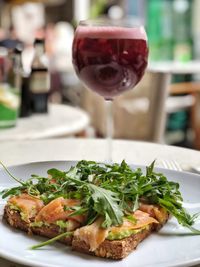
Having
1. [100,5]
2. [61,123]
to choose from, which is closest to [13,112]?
[61,123]

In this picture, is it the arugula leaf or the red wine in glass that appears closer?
the arugula leaf

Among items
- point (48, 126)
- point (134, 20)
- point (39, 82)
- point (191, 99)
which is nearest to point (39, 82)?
point (39, 82)

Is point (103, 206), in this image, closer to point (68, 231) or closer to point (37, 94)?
point (68, 231)

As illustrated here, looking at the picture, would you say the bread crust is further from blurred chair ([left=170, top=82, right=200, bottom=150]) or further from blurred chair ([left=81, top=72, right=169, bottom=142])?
blurred chair ([left=170, top=82, right=200, bottom=150])

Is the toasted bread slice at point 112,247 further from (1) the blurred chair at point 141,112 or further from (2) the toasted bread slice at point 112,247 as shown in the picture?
(1) the blurred chair at point 141,112

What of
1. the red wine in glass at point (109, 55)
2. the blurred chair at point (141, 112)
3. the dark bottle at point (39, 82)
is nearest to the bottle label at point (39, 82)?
the dark bottle at point (39, 82)

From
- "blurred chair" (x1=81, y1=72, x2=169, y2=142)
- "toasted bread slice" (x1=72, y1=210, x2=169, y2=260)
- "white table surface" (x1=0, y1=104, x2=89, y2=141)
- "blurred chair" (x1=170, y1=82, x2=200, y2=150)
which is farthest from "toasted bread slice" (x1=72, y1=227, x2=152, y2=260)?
"blurred chair" (x1=170, y1=82, x2=200, y2=150)

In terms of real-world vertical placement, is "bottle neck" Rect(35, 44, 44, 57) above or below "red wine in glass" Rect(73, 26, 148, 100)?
below
